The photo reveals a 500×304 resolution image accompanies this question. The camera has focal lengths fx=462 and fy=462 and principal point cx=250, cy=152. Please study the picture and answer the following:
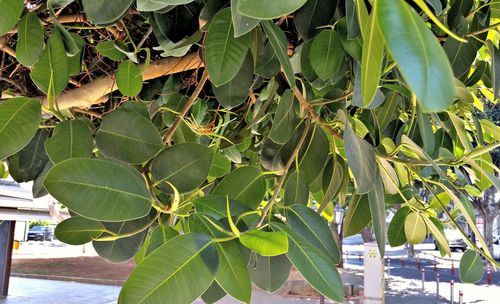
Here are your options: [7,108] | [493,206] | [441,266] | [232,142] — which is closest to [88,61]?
[232,142]

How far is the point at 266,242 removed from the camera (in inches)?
13.5

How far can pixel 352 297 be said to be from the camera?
7.68 meters

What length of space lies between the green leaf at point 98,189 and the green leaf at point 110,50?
0.96 ft

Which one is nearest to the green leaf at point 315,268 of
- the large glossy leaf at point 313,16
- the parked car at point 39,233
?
the large glossy leaf at point 313,16

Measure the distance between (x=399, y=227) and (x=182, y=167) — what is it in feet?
1.38

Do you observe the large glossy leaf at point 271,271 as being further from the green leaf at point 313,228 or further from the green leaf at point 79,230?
the green leaf at point 79,230

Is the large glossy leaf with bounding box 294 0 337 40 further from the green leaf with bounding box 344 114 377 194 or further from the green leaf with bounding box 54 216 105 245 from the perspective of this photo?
the green leaf with bounding box 54 216 105 245

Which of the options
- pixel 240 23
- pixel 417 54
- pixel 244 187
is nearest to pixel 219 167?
pixel 244 187

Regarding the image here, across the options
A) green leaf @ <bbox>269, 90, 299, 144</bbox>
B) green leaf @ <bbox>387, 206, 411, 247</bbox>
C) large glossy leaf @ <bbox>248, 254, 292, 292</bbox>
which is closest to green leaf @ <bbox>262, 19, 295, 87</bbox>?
green leaf @ <bbox>269, 90, 299, 144</bbox>

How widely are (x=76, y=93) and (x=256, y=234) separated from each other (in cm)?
55

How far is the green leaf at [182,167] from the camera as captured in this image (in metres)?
0.47

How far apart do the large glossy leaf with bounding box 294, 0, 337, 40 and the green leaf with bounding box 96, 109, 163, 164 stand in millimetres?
192

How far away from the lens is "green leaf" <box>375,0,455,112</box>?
0.19 metres

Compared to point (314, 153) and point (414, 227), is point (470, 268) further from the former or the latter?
point (314, 153)
